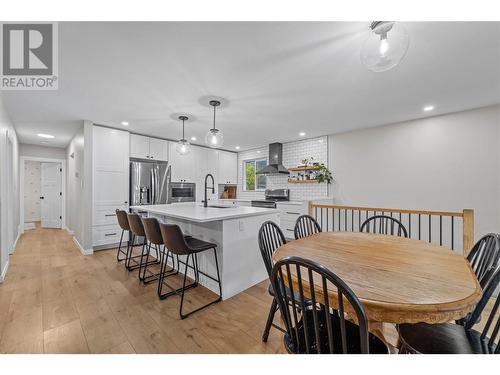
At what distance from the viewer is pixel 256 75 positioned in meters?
2.19

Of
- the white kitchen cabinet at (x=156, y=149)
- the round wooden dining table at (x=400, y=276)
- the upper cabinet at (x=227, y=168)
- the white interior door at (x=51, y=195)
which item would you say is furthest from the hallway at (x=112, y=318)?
the white interior door at (x=51, y=195)

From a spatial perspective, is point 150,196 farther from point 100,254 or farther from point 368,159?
point 368,159

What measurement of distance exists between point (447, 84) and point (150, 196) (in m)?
4.94

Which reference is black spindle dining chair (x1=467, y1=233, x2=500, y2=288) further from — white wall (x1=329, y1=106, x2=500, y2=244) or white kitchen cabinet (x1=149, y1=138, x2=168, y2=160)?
white kitchen cabinet (x1=149, y1=138, x2=168, y2=160)

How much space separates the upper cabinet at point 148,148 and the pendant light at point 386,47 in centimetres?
433

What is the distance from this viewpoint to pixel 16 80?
227 cm

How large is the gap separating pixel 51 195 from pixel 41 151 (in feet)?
4.33

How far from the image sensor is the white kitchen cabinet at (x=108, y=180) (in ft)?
12.5

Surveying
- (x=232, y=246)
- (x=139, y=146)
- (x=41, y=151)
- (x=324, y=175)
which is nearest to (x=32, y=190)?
(x=41, y=151)

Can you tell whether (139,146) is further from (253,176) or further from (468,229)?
(468,229)

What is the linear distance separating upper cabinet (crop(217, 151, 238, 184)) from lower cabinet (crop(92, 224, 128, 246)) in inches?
114

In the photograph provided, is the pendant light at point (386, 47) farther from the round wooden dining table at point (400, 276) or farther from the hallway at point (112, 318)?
the hallway at point (112, 318)
